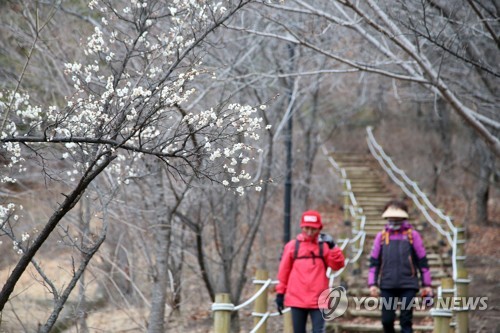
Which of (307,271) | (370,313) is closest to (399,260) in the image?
(307,271)

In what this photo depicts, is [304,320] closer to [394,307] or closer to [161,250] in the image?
[394,307]

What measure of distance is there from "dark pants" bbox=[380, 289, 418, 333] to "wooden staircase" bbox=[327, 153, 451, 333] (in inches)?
70.0

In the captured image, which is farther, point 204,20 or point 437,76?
point 437,76

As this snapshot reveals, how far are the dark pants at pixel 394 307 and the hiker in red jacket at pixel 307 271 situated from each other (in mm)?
640

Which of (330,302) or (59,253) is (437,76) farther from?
(59,253)

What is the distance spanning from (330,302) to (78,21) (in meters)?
6.26

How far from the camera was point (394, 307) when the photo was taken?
287 inches

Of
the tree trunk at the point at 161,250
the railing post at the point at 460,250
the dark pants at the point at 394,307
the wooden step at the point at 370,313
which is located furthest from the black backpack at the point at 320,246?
the railing post at the point at 460,250

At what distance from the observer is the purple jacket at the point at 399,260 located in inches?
283

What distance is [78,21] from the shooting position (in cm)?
1120

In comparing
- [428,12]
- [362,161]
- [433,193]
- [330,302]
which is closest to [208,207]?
[330,302]

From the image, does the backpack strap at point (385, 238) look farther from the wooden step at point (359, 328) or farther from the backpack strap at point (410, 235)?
the wooden step at point (359, 328)

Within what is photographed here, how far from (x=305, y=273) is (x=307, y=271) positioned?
0.03 metres

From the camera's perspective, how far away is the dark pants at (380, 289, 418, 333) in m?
7.17
